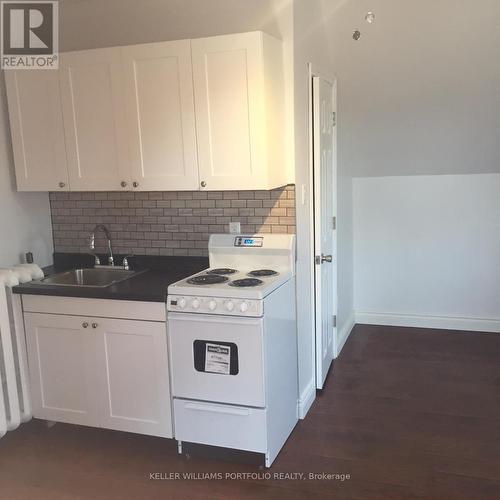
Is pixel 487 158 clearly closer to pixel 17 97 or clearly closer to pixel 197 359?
pixel 197 359

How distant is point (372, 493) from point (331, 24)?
2720mm

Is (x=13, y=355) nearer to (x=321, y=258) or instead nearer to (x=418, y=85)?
(x=321, y=258)

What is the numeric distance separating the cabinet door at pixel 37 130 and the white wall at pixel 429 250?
2596mm

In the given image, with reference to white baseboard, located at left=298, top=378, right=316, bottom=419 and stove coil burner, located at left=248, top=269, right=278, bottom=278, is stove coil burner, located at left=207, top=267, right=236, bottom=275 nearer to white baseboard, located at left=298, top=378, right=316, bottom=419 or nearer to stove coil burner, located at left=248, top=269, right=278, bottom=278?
stove coil burner, located at left=248, top=269, right=278, bottom=278

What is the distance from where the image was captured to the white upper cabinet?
8.76ft

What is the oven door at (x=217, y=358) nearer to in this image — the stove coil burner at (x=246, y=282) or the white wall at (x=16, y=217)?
the stove coil burner at (x=246, y=282)

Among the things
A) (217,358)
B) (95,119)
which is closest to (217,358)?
(217,358)

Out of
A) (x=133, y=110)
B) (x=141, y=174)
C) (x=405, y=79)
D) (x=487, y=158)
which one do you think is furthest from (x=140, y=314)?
(x=487, y=158)

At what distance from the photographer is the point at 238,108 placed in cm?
273

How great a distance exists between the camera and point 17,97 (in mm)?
3088

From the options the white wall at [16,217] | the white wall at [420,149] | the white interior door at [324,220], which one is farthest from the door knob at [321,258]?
the white wall at [16,217]

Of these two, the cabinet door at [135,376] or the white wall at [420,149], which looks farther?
the white wall at [420,149]

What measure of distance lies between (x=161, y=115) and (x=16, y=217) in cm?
117

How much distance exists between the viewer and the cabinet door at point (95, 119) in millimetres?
2941
